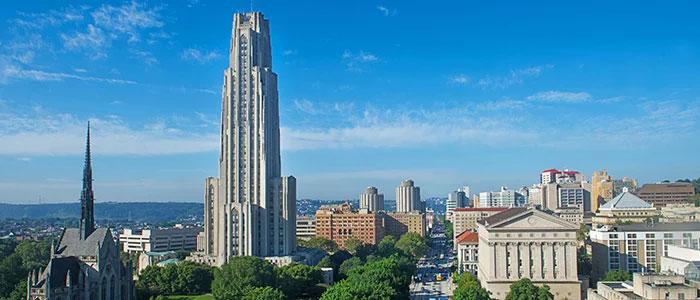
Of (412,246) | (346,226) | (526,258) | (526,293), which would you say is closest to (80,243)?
(526,293)

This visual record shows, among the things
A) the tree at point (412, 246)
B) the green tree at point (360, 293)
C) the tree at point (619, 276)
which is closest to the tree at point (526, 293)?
the tree at point (619, 276)

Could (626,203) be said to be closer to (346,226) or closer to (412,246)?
(412,246)

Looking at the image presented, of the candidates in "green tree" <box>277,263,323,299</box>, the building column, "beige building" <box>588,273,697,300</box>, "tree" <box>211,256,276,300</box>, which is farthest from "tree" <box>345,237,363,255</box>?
"beige building" <box>588,273,697,300</box>

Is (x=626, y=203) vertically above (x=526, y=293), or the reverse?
(x=626, y=203)

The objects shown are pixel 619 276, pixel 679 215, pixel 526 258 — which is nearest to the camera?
pixel 619 276

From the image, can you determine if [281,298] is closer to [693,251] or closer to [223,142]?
[693,251]

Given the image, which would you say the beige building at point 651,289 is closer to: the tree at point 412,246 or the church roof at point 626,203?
the church roof at point 626,203
